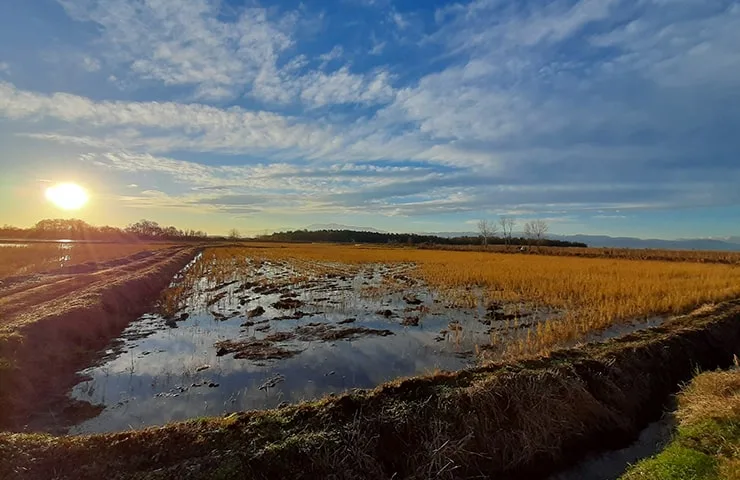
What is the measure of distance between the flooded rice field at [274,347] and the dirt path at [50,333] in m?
0.56

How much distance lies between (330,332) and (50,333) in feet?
23.9

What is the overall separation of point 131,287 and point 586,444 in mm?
17984

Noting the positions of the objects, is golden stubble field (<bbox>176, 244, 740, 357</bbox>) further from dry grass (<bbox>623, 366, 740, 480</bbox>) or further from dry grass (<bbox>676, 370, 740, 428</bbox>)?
dry grass (<bbox>623, 366, 740, 480</bbox>)

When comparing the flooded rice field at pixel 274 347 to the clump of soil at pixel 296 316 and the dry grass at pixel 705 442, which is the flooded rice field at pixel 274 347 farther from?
the dry grass at pixel 705 442

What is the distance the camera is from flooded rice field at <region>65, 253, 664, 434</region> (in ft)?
25.8

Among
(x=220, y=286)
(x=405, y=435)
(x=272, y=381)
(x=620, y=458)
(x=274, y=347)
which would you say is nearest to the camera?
(x=405, y=435)

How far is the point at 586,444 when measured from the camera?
6.43 meters

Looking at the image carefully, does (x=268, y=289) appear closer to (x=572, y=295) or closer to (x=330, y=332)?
(x=330, y=332)

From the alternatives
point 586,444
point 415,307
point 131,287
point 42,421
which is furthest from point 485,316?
point 131,287

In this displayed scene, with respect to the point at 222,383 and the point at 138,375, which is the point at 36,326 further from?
the point at 222,383

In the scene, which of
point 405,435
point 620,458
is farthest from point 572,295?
point 405,435

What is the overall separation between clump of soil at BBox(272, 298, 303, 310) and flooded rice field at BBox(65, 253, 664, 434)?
42 mm

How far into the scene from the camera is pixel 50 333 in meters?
10.3

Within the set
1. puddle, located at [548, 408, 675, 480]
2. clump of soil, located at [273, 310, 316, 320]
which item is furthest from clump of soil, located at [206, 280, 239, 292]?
puddle, located at [548, 408, 675, 480]
